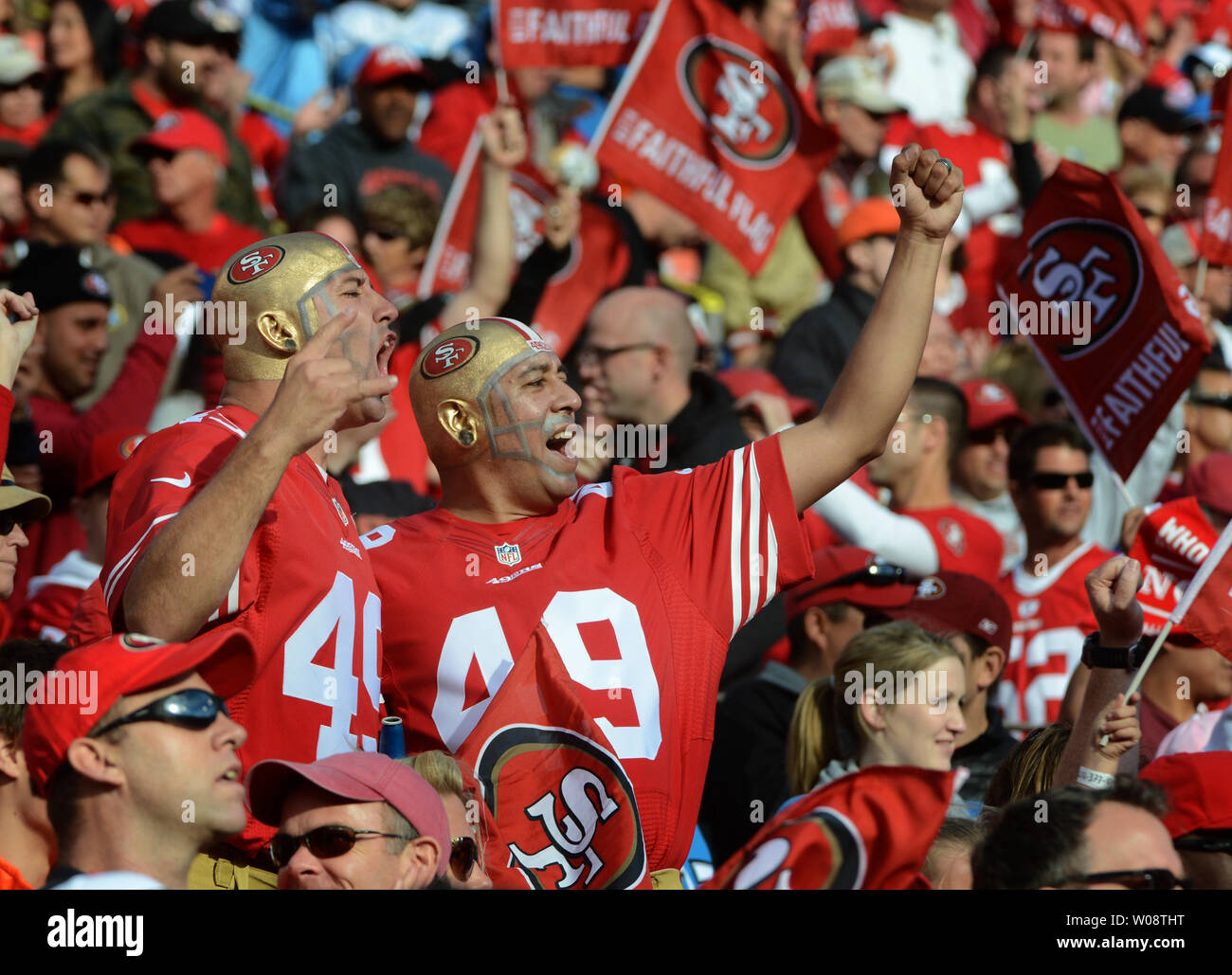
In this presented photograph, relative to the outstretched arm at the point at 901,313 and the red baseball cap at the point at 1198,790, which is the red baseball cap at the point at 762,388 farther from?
the red baseball cap at the point at 1198,790

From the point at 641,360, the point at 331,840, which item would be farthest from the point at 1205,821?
the point at 641,360

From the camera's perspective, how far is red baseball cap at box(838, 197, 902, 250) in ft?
29.5

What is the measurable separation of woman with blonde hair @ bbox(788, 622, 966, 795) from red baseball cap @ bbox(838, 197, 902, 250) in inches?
157

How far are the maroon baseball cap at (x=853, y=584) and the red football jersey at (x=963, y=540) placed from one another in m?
0.50

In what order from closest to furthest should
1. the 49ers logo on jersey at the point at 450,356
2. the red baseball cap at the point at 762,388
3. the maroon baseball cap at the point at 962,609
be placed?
the 49ers logo on jersey at the point at 450,356, the maroon baseball cap at the point at 962,609, the red baseball cap at the point at 762,388

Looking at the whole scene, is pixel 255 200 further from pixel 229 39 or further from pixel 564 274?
pixel 564 274

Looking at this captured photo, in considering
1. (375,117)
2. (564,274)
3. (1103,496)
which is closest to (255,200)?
(375,117)

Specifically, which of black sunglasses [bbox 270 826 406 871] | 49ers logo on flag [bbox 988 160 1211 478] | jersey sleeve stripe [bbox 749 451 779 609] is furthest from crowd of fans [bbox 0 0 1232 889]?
49ers logo on flag [bbox 988 160 1211 478]

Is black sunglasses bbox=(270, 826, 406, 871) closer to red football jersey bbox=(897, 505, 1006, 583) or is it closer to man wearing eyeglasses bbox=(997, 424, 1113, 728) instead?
man wearing eyeglasses bbox=(997, 424, 1113, 728)

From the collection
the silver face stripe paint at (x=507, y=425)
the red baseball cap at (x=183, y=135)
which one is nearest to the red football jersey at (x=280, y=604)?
the silver face stripe paint at (x=507, y=425)

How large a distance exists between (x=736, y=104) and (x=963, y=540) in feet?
9.10

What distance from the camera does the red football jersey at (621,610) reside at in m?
4.10

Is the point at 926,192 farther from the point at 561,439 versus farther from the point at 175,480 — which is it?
the point at 175,480

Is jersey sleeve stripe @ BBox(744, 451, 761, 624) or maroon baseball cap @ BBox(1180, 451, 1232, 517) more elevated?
jersey sleeve stripe @ BBox(744, 451, 761, 624)
